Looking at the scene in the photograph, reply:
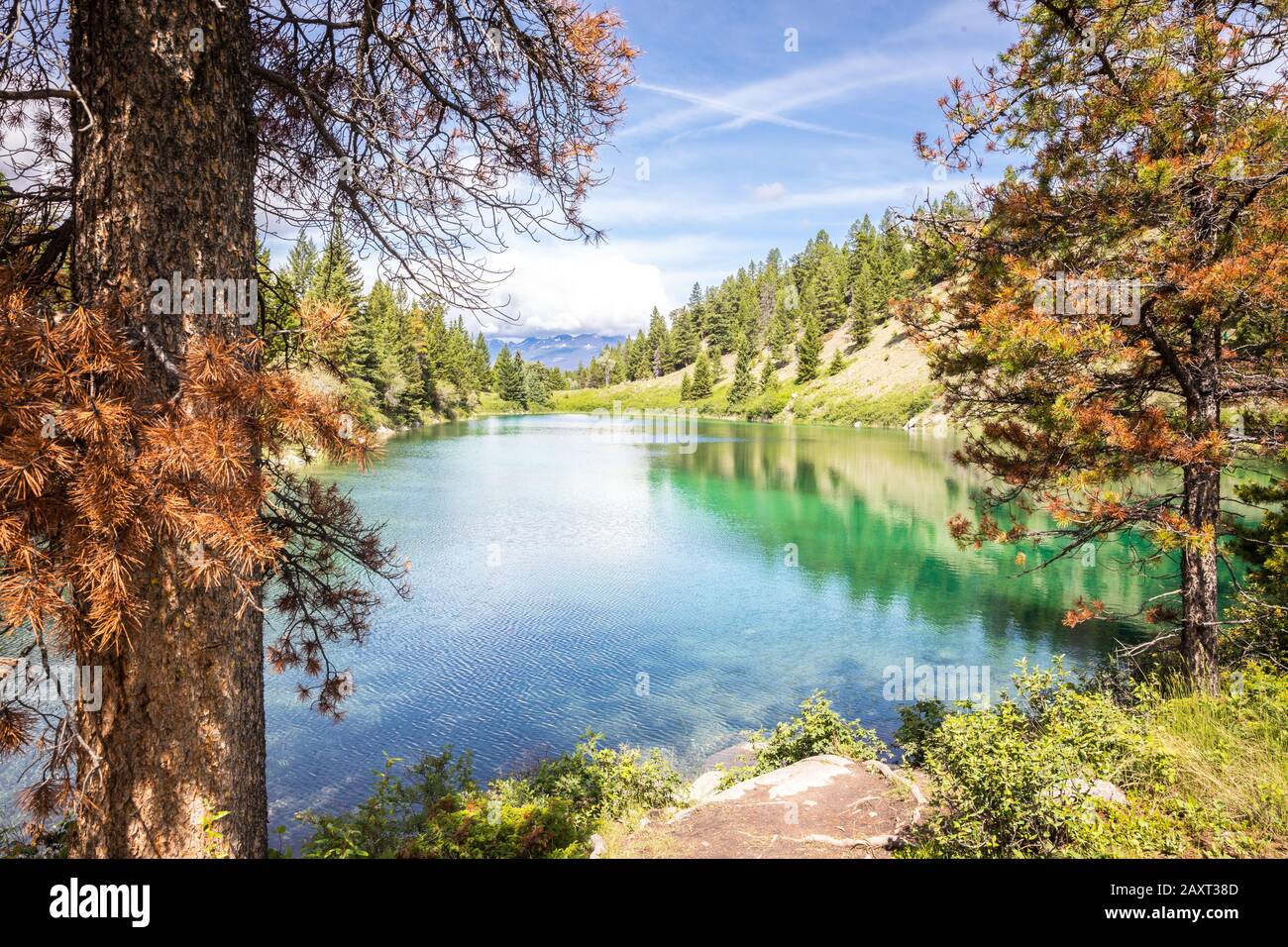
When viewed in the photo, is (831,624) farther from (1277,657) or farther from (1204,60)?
(1204,60)

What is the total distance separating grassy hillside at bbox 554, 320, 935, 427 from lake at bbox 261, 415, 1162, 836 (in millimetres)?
38499

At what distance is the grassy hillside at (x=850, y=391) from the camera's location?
2709 inches

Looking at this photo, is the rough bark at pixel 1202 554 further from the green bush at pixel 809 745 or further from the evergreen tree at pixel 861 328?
the evergreen tree at pixel 861 328

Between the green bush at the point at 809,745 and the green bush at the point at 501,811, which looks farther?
the green bush at the point at 809,745

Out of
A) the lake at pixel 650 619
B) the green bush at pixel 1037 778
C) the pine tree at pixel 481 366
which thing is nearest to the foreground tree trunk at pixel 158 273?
the green bush at pixel 1037 778

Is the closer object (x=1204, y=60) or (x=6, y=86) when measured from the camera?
(x=6, y=86)

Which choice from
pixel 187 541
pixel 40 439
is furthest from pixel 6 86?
pixel 187 541

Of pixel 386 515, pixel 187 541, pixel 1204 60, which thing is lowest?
pixel 386 515

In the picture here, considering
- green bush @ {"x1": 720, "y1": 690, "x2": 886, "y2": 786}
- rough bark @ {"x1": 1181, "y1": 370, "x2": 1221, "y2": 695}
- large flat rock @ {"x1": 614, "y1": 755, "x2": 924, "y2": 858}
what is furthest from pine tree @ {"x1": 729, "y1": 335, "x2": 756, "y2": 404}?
large flat rock @ {"x1": 614, "y1": 755, "x2": 924, "y2": 858}

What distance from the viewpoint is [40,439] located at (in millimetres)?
2338

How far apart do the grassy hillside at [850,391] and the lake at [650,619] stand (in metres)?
38.5

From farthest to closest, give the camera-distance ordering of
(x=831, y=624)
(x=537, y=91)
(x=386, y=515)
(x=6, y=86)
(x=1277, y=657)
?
(x=386, y=515)
(x=831, y=624)
(x=1277, y=657)
(x=537, y=91)
(x=6, y=86)
